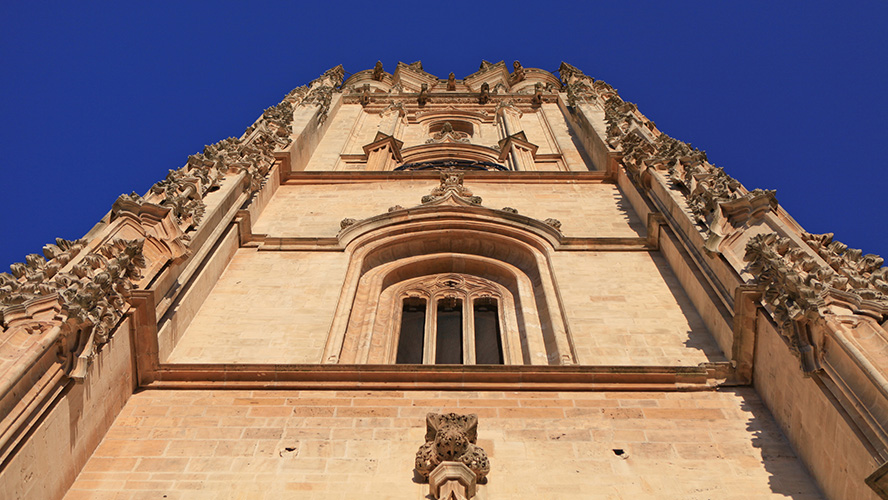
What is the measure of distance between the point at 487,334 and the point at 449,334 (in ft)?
1.88

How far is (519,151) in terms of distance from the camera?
23.0 meters

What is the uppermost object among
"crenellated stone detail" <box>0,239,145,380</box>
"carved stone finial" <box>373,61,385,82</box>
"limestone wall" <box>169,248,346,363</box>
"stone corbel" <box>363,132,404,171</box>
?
"carved stone finial" <box>373,61,385,82</box>

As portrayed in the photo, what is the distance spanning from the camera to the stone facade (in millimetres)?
7172

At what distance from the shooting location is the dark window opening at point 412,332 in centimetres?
1170

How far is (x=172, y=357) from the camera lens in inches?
390

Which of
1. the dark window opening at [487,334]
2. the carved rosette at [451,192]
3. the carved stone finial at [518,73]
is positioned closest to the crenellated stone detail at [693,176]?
the carved rosette at [451,192]

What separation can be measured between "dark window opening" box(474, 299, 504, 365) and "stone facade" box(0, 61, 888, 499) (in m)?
0.07

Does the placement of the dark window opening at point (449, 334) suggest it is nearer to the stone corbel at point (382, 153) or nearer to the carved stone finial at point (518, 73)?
the stone corbel at point (382, 153)

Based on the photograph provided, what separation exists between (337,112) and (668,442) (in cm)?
2207

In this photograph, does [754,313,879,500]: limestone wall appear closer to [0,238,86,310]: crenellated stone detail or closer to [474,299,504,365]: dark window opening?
[474,299,504,365]: dark window opening

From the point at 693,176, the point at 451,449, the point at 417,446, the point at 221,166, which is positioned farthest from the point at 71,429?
the point at 693,176

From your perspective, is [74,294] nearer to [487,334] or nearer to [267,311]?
[267,311]

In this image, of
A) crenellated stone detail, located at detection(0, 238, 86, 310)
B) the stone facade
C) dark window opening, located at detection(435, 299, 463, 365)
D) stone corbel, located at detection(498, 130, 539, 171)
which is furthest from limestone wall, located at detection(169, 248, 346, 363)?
stone corbel, located at detection(498, 130, 539, 171)

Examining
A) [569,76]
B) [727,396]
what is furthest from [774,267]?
[569,76]
